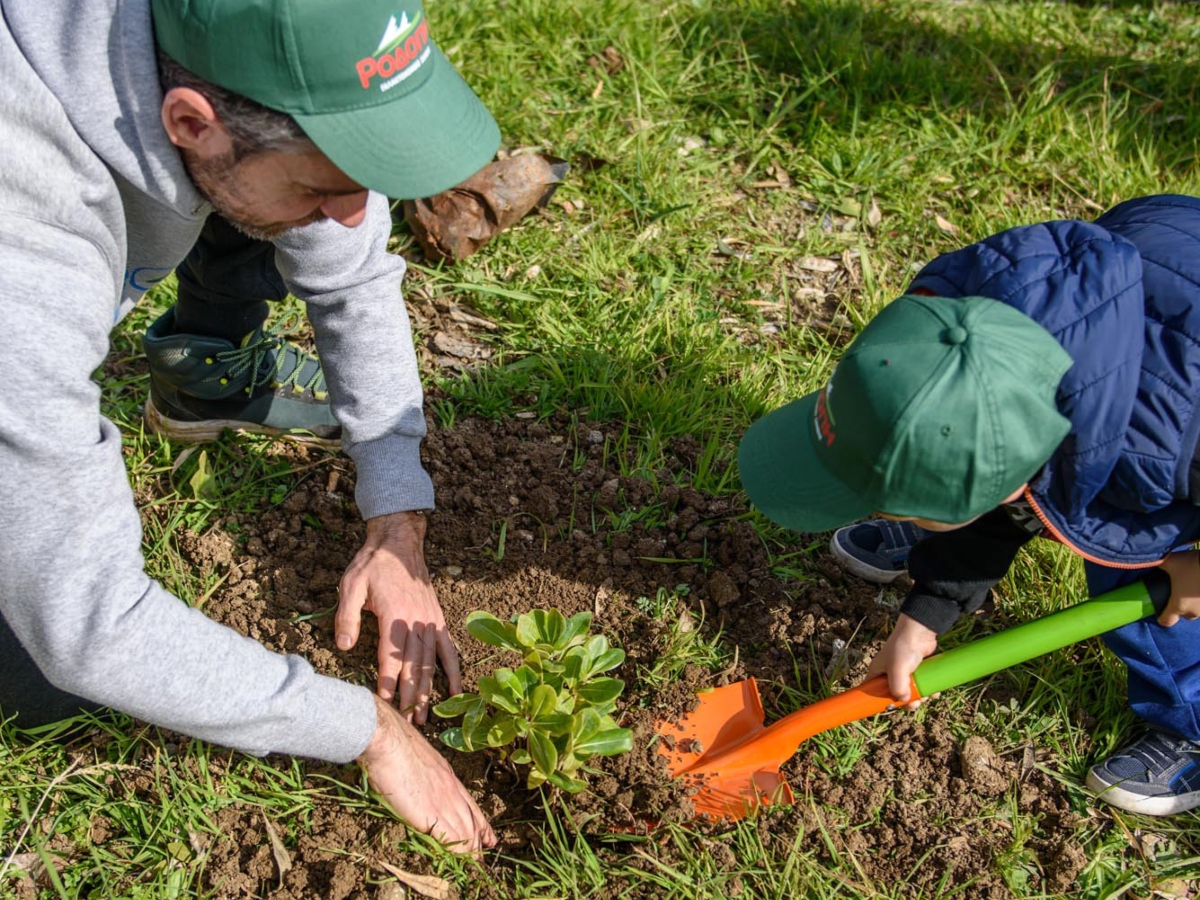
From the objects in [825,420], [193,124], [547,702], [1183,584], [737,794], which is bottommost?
[737,794]

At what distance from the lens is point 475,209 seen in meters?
2.94

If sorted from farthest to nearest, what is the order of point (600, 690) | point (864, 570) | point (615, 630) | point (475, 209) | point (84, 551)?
point (475, 209) → point (864, 570) → point (615, 630) → point (600, 690) → point (84, 551)

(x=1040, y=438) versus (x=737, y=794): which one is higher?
(x=1040, y=438)

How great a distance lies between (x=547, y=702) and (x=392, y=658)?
386mm

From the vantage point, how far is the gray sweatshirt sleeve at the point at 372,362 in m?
2.16

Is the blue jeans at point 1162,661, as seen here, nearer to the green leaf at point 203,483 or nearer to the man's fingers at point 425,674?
the man's fingers at point 425,674

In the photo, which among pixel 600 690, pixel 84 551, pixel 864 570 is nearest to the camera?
pixel 84 551

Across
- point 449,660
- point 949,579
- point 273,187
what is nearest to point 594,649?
point 449,660

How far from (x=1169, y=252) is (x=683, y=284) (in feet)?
4.59

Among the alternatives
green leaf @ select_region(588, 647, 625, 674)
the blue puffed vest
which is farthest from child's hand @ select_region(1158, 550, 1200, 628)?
green leaf @ select_region(588, 647, 625, 674)

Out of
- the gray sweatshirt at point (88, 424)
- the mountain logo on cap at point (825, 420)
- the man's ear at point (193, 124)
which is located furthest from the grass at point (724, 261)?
the man's ear at point (193, 124)

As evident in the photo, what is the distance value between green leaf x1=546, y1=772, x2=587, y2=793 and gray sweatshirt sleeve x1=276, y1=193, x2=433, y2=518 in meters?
0.65

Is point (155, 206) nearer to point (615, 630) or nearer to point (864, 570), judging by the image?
point (615, 630)

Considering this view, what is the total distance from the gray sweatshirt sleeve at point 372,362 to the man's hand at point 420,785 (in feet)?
1.64
